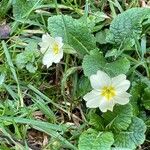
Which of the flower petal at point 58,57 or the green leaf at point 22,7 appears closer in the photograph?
the flower petal at point 58,57

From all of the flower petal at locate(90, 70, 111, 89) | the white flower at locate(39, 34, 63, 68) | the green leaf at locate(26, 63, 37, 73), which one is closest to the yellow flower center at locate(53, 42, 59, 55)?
the white flower at locate(39, 34, 63, 68)

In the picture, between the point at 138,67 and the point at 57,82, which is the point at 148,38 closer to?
the point at 138,67

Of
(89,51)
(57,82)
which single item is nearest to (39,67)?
(57,82)

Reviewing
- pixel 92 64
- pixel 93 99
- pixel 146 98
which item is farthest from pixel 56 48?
pixel 146 98

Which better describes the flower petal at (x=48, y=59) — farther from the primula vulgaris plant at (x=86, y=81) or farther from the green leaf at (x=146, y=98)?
the green leaf at (x=146, y=98)

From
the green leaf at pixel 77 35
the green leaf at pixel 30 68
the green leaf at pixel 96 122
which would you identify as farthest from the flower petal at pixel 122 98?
the green leaf at pixel 30 68

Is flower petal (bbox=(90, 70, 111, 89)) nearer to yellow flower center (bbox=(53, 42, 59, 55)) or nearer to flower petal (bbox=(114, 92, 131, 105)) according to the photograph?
flower petal (bbox=(114, 92, 131, 105))
